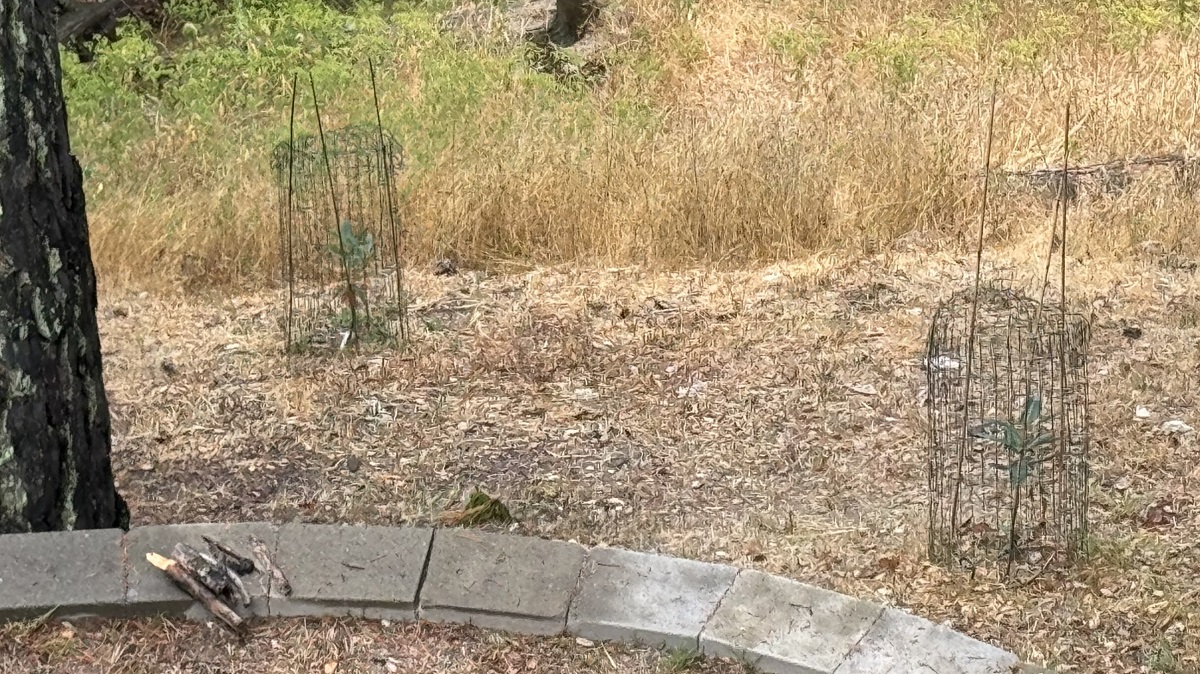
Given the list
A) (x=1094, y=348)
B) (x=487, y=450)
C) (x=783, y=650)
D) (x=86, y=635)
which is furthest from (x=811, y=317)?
(x=86, y=635)

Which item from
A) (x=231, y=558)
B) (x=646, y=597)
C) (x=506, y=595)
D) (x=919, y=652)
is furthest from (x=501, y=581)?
(x=919, y=652)

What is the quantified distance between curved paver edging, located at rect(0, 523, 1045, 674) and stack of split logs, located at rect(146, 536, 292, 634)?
0.03 metres

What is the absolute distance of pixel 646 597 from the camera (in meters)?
2.79

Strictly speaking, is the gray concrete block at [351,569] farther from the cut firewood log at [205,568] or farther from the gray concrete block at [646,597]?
the gray concrete block at [646,597]

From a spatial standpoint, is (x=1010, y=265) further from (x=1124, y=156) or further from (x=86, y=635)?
(x=86, y=635)

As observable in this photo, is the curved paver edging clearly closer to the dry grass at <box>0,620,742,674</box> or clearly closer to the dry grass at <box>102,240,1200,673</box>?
the dry grass at <box>0,620,742,674</box>

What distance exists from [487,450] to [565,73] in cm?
531

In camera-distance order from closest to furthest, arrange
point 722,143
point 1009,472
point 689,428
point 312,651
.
→ point 312,651
point 1009,472
point 689,428
point 722,143

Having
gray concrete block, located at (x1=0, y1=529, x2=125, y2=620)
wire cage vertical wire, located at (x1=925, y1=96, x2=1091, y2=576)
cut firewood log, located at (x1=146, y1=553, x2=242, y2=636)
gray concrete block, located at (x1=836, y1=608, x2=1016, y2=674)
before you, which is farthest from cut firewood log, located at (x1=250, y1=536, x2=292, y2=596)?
wire cage vertical wire, located at (x1=925, y1=96, x2=1091, y2=576)

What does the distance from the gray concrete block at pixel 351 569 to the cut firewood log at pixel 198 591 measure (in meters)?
0.09

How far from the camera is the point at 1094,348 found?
15.5 feet

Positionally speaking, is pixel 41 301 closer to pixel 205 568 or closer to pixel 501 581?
pixel 205 568

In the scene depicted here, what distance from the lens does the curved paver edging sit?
263 centimetres

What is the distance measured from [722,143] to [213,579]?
4608mm
